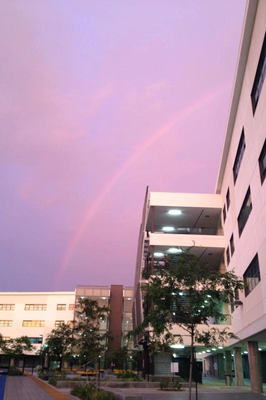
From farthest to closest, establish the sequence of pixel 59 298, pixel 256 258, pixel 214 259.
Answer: pixel 59 298 < pixel 214 259 < pixel 256 258

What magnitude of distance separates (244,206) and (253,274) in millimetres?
5116

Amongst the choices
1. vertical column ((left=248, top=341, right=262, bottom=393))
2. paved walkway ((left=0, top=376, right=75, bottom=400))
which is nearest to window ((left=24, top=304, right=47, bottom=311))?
paved walkway ((left=0, top=376, right=75, bottom=400))

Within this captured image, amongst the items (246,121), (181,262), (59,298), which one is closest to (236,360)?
(246,121)

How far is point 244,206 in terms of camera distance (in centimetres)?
2828

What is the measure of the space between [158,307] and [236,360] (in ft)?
83.0

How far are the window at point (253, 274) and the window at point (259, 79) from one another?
958 cm

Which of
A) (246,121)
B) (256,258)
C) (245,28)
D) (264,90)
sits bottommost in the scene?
(256,258)

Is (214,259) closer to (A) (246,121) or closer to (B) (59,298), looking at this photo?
(A) (246,121)

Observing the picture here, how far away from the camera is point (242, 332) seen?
28766mm

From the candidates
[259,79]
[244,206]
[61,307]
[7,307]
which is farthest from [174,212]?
[7,307]

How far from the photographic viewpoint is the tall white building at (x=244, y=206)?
22078 mm

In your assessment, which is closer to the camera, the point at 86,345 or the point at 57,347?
the point at 86,345

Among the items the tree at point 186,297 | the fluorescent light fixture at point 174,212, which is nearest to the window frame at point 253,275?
the tree at point 186,297

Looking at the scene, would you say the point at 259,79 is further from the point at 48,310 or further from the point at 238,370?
the point at 48,310
